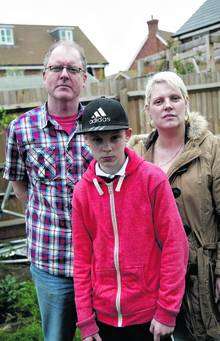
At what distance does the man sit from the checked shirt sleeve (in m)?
0.04

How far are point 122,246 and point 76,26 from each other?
3619 centimetres

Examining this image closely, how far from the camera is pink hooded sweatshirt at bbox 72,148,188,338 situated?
2043 millimetres

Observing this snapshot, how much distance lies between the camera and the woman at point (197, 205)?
2.27 metres

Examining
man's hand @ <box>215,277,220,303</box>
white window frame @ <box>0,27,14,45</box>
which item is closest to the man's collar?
man's hand @ <box>215,277,220,303</box>

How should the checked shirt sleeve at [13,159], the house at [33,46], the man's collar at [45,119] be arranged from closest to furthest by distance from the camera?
1. the man's collar at [45,119]
2. the checked shirt sleeve at [13,159]
3. the house at [33,46]

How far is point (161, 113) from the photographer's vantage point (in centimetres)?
242

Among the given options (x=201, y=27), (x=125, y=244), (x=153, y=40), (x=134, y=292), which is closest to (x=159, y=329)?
(x=134, y=292)

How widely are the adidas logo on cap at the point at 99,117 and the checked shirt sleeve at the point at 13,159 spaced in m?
0.68

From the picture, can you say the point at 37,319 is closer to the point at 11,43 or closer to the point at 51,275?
the point at 51,275

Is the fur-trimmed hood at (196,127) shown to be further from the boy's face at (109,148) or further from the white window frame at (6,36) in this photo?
the white window frame at (6,36)

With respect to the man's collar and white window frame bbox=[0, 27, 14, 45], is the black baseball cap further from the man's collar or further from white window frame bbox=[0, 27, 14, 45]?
white window frame bbox=[0, 27, 14, 45]

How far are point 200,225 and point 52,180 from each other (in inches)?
32.6

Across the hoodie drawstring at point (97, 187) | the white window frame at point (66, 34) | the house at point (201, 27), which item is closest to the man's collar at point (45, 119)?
the hoodie drawstring at point (97, 187)

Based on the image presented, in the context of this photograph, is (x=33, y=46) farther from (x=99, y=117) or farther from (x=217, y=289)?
(x=217, y=289)
